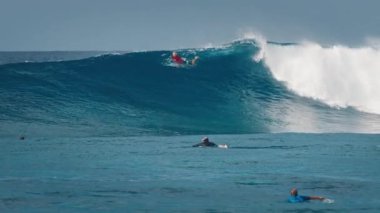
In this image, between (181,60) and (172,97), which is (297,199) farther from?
(181,60)

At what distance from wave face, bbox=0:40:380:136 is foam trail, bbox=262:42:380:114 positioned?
10 cm

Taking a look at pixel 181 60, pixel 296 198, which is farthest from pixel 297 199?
pixel 181 60

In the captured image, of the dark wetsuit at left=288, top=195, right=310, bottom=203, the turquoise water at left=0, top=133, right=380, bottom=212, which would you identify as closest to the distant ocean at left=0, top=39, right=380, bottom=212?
the turquoise water at left=0, top=133, right=380, bottom=212

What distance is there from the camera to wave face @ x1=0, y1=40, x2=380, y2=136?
28750mm

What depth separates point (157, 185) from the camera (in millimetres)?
16844

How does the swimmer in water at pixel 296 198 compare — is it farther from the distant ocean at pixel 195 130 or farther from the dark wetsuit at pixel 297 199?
the distant ocean at pixel 195 130

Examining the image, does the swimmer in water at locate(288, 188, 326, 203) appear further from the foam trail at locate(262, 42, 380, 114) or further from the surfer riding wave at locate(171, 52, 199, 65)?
the surfer riding wave at locate(171, 52, 199, 65)

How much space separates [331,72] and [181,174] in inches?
919

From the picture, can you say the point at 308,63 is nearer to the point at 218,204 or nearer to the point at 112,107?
the point at 112,107

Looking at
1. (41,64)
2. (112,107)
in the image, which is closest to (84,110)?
(112,107)

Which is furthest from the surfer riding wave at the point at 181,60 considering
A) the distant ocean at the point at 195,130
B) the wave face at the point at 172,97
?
the distant ocean at the point at 195,130

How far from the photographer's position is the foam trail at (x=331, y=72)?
3794cm

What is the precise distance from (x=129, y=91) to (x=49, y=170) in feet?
49.3

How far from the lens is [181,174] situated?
18312 mm
